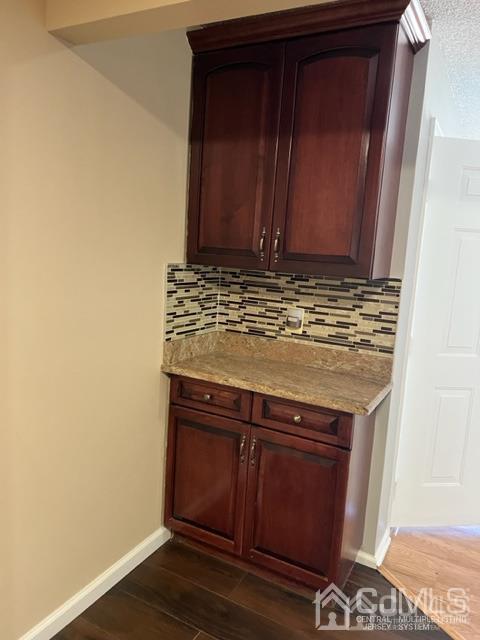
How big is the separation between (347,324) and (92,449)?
1.27m

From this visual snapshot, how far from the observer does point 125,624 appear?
6.10 feet

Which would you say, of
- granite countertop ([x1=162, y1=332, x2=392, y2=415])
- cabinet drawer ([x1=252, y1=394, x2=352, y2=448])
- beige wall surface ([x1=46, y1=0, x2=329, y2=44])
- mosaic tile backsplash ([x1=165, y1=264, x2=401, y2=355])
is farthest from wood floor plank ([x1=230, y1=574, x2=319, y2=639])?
beige wall surface ([x1=46, y1=0, x2=329, y2=44])

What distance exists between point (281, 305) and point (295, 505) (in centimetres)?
97

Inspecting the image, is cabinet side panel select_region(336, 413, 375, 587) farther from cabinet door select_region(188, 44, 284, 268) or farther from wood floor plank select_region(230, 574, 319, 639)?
cabinet door select_region(188, 44, 284, 268)

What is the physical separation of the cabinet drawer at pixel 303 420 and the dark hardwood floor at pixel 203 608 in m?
0.74

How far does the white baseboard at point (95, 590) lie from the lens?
1760 mm

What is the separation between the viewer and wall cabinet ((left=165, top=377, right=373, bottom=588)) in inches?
75.5

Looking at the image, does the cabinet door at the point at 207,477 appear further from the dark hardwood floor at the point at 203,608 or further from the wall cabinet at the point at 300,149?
the wall cabinet at the point at 300,149

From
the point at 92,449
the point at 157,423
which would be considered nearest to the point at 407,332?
the point at 157,423

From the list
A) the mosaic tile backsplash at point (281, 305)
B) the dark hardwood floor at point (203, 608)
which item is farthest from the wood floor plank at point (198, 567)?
the mosaic tile backsplash at point (281, 305)

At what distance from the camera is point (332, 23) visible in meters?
1.83

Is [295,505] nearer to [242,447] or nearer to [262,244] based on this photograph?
[242,447]

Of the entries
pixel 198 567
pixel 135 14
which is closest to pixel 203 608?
pixel 198 567

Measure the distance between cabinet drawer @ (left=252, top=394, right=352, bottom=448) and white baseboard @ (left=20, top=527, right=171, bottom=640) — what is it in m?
0.84
